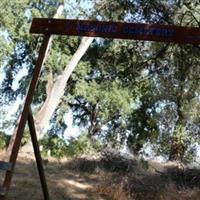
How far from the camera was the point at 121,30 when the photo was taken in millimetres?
5859

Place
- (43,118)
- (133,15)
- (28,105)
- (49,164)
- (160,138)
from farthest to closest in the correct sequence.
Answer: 1. (43,118)
2. (160,138)
3. (49,164)
4. (133,15)
5. (28,105)

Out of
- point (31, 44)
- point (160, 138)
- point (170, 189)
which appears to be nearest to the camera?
point (170, 189)

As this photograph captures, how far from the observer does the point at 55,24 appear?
6.15 meters

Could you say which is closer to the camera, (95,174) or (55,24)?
(55,24)

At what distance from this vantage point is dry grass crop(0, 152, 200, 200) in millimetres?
8734

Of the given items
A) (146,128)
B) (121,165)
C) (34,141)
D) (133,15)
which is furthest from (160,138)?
(146,128)

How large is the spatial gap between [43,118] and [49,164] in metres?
7.52

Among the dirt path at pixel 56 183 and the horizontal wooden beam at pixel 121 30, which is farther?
the dirt path at pixel 56 183

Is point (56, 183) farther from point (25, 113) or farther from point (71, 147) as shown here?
point (71, 147)

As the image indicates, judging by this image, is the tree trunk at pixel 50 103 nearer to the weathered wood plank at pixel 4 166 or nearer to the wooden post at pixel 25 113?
the wooden post at pixel 25 113

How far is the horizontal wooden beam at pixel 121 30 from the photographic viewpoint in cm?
569

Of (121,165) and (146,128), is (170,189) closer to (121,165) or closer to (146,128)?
(121,165)

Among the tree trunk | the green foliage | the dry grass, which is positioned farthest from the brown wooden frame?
the tree trunk

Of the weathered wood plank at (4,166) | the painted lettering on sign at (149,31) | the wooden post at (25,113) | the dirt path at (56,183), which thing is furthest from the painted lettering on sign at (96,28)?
the dirt path at (56,183)
